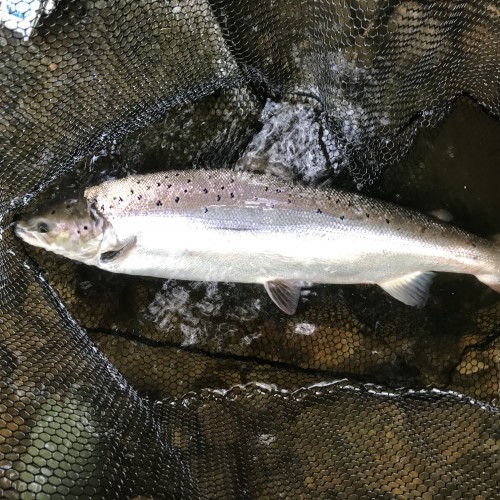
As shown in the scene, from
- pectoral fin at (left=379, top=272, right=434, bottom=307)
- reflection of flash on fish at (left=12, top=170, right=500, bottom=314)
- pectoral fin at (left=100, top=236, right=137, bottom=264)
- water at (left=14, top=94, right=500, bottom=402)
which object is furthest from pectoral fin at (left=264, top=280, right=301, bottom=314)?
pectoral fin at (left=100, top=236, right=137, bottom=264)

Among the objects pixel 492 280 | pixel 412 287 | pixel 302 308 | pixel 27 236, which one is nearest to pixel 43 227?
pixel 27 236

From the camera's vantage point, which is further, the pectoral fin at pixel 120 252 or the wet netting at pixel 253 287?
the pectoral fin at pixel 120 252

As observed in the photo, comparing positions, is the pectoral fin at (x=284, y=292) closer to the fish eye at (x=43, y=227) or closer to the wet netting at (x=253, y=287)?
the wet netting at (x=253, y=287)

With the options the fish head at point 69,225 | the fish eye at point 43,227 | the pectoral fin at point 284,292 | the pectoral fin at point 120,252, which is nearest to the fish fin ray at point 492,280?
the pectoral fin at point 284,292

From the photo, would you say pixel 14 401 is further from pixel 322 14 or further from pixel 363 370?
pixel 322 14

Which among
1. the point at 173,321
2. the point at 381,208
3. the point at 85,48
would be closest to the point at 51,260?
the point at 173,321

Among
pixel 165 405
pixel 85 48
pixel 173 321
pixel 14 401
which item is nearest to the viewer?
pixel 14 401
